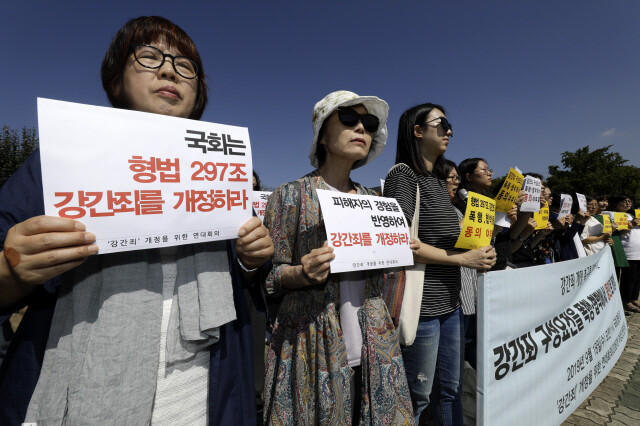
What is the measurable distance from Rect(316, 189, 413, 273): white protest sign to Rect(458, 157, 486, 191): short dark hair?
2.41 metres

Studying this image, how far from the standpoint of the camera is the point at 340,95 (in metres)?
1.76

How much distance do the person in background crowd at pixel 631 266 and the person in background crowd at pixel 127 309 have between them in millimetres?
9515

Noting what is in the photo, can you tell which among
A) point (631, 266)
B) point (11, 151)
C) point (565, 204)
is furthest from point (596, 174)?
point (11, 151)

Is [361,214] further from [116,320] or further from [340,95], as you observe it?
[116,320]

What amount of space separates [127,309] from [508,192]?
3146mm

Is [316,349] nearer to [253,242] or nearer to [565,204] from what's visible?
[253,242]

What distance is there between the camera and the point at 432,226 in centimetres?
205

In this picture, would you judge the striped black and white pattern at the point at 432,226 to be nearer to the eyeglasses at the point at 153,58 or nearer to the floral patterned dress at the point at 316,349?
the floral patterned dress at the point at 316,349

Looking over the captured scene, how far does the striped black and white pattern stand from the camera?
6.53 feet

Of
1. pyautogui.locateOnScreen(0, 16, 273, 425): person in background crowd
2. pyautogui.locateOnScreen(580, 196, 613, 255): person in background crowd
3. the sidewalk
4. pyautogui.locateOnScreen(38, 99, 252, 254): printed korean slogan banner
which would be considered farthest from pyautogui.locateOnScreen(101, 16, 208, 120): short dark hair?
pyautogui.locateOnScreen(580, 196, 613, 255): person in background crowd

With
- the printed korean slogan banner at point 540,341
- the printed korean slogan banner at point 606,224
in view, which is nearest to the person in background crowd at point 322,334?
the printed korean slogan banner at point 540,341

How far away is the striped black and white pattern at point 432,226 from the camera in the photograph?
1990 mm

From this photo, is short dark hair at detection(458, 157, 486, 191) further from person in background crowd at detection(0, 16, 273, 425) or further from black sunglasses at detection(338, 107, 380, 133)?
person in background crowd at detection(0, 16, 273, 425)

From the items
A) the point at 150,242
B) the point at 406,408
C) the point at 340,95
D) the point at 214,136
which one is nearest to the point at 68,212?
the point at 150,242
